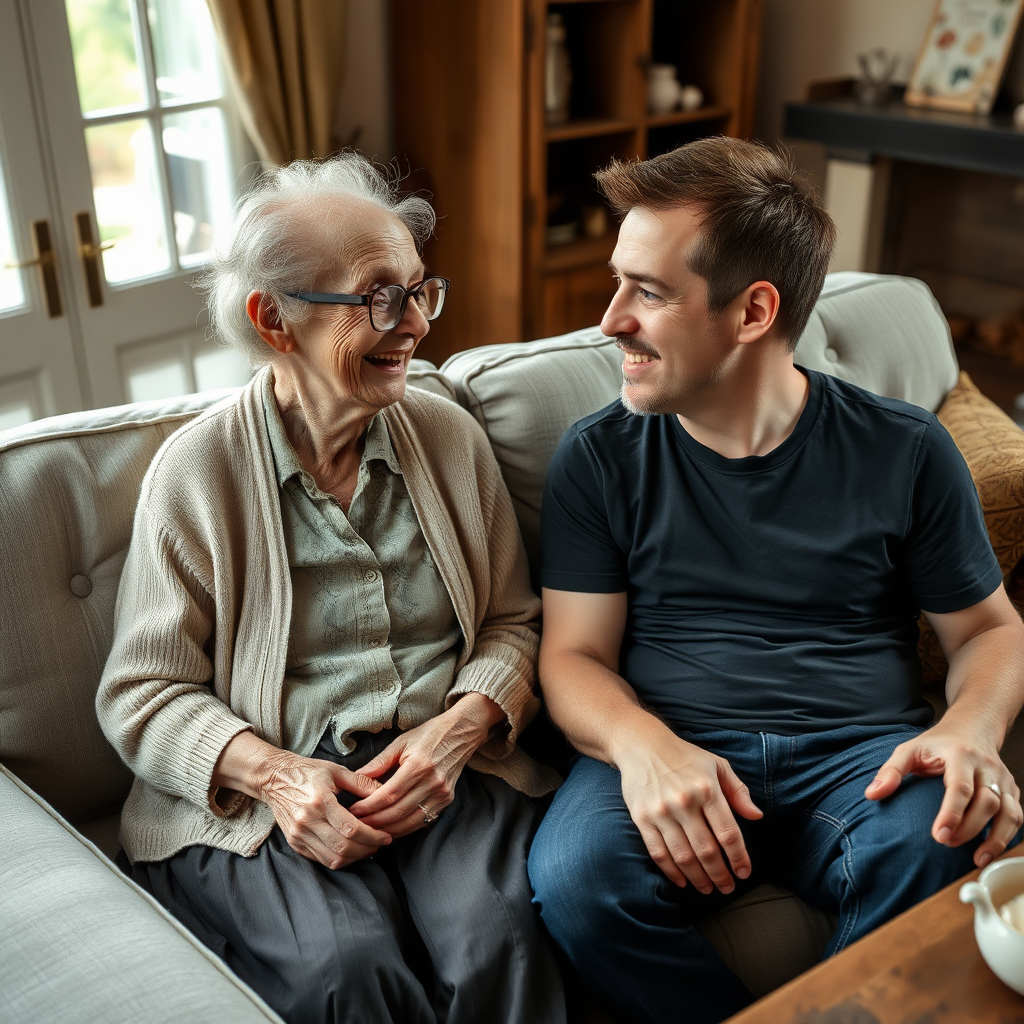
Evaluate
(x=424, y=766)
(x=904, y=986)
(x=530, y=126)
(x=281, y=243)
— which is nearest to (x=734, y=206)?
(x=281, y=243)

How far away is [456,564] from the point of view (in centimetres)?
145

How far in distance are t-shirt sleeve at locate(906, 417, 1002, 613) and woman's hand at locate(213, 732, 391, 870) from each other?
2.52ft

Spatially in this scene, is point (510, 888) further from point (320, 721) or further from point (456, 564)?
point (456, 564)

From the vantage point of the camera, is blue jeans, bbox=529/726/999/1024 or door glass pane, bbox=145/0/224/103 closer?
blue jeans, bbox=529/726/999/1024

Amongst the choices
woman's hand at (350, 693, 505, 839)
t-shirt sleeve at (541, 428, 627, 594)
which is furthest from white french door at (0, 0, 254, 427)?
woman's hand at (350, 693, 505, 839)

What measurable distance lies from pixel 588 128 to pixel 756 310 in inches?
83.0

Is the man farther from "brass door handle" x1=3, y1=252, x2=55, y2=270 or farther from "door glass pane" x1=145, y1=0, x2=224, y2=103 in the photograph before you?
"door glass pane" x1=145, y1=0, x2=224, y2=103

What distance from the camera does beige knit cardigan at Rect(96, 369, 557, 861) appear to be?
131cm

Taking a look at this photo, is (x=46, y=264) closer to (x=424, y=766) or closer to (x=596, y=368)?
(x=596, y=368)

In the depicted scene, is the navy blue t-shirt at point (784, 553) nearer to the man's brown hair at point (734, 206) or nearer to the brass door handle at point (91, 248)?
the man's brown hair at point (734, 206)

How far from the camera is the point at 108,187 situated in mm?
2842

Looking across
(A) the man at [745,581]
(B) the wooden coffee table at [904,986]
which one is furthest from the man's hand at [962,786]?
(B) the wooden coffee table at [904,986]

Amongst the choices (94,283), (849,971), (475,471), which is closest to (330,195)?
(475,471)

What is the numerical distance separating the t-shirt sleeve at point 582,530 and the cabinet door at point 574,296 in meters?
2.01
